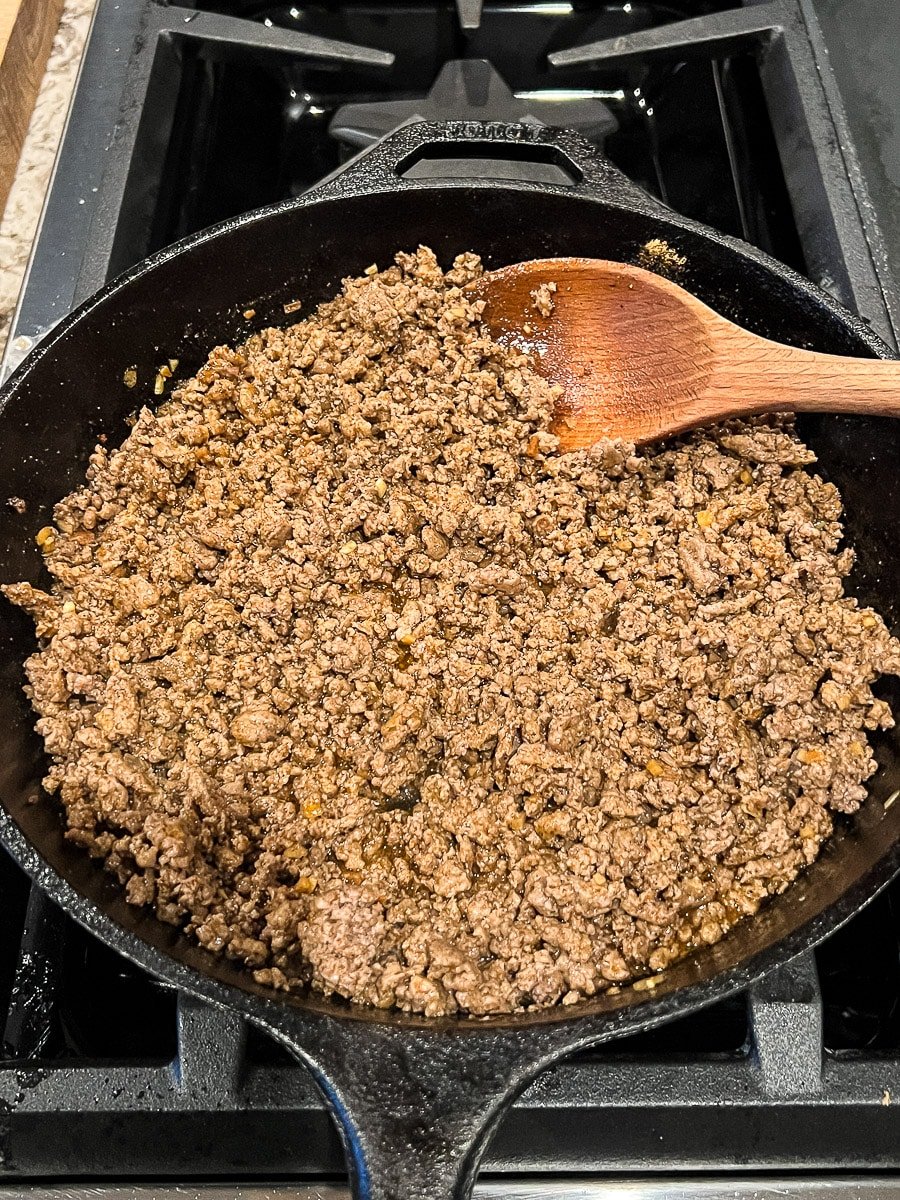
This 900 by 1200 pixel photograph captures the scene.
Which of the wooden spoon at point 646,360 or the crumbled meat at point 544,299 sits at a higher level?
the crumbled meat at point 544,299

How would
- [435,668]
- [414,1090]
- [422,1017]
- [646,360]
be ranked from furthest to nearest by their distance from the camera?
1. [646,360]
2. [435,668]
3. [422,1017]
4. [414,1090]

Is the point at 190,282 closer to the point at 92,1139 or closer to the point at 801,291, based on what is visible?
the point at 801,291

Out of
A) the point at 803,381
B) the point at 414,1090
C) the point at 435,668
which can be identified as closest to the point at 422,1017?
the point at 414,1090

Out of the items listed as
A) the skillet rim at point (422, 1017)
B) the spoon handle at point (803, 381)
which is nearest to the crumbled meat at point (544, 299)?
the spoon handle at point (803, 381)

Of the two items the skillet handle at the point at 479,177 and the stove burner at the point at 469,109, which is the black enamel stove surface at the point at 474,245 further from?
the skillet handle at the point at 479,177

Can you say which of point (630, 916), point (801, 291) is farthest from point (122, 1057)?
point (801, 291)

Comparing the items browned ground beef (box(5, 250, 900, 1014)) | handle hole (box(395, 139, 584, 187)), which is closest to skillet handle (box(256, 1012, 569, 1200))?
browned ground beef (box(5, 250, 900, 1014))

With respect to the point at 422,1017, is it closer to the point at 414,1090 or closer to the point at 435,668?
the point at 414,1090

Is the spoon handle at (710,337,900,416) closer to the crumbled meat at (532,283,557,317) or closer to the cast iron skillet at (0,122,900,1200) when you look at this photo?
the cast iron skillet at (0,122,900,1200)
